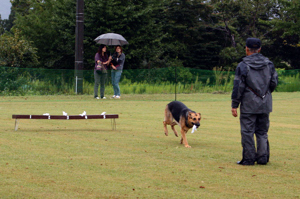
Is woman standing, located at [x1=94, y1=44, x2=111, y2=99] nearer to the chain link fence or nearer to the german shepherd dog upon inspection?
the chain link fence

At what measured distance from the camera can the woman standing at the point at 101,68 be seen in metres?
22.7

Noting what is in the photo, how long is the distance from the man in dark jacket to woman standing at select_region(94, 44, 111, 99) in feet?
49.5

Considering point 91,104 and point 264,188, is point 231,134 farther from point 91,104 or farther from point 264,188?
point 91,104

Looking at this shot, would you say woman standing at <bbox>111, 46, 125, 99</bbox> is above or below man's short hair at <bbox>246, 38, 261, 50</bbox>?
below

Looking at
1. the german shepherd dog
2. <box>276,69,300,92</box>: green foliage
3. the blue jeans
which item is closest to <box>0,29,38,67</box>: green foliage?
the blue jeans

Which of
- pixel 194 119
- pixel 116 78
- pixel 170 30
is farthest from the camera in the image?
pixel 170 30

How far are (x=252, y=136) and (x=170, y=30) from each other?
132 feet

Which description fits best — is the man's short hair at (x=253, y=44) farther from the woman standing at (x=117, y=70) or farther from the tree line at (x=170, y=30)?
the tree line at (x=170, y=30)

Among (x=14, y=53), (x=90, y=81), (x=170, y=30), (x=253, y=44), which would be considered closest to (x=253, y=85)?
(x=253, y=44)

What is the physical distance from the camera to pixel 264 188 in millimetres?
6277

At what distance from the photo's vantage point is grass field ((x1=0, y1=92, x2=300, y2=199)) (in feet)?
20.0

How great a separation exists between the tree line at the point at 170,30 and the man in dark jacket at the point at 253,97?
1192 inches

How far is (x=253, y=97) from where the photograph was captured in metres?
7.81

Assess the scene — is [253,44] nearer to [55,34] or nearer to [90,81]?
[90,81]
